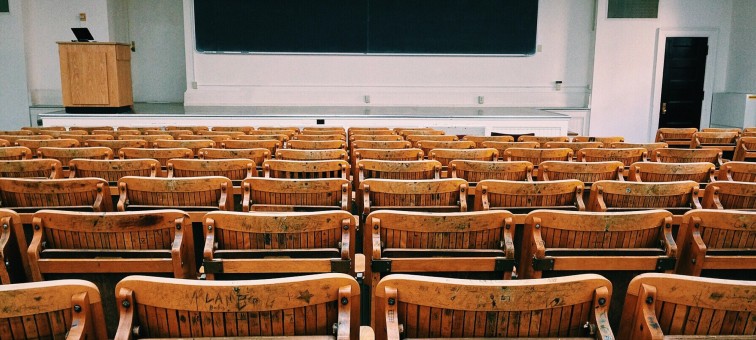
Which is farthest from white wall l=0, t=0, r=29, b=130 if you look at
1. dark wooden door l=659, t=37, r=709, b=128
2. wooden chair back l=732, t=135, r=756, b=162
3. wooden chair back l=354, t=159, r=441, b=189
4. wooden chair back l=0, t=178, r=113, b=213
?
dark wooden door l=659, t=37, r=709, b=128

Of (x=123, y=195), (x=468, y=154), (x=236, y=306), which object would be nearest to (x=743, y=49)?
(x=468, y=154)

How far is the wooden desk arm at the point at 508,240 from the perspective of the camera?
7.48ft

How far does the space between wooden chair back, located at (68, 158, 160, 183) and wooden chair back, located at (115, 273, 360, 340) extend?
7.70ft

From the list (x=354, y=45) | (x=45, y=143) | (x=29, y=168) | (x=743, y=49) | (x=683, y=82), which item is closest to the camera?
(x=29, y=168)

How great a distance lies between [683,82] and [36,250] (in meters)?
11.4

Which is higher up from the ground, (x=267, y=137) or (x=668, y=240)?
(x=267, y=137)

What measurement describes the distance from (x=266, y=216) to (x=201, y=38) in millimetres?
8934

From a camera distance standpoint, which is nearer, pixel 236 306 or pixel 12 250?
pixel 236 306

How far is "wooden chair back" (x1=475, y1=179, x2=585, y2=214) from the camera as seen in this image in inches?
116

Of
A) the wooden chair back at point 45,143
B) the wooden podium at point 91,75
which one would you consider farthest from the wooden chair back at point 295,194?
the wooden podium at point 91,75

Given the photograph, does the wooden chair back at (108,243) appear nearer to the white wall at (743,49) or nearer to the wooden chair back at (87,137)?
the wooden chair back at (87,137)

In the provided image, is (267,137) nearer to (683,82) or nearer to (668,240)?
(668,240)

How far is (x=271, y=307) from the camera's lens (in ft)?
4.91

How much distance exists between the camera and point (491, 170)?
3.74 m
